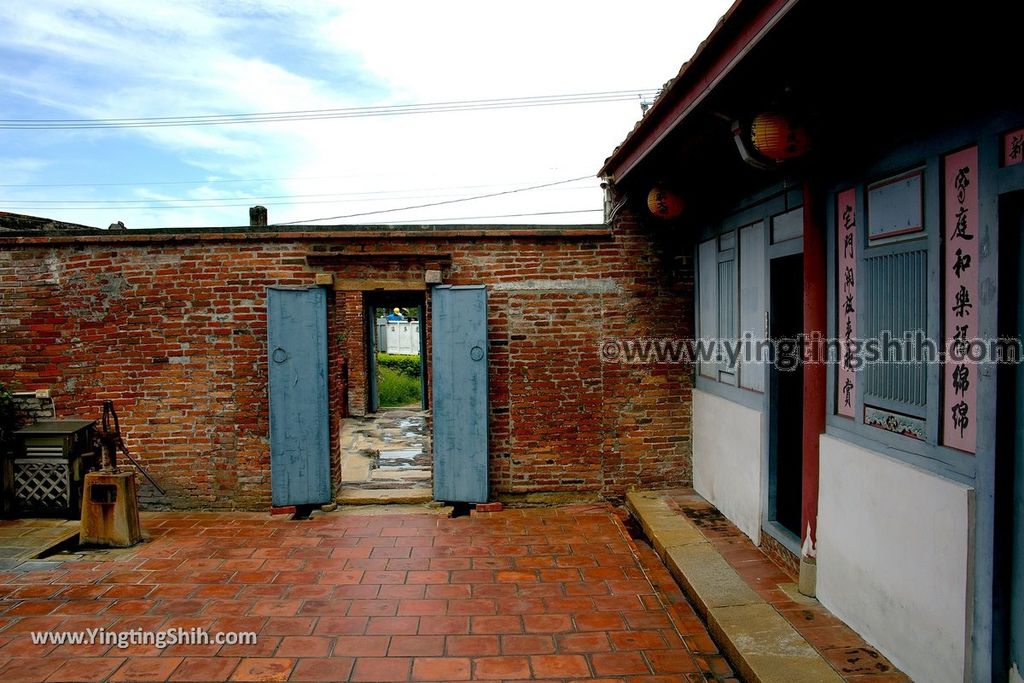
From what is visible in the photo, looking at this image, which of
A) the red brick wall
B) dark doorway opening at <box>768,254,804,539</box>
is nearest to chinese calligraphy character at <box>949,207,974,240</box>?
dark doorway opening at <box>768,254,804,539</box>

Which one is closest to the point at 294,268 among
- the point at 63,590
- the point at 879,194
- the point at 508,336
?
the point at 508,336

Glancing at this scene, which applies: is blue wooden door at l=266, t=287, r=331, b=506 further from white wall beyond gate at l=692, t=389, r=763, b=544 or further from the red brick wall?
white wall beyond gate at l=692, t=389, r=763, b=544

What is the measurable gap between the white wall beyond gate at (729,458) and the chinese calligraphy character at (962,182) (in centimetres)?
248

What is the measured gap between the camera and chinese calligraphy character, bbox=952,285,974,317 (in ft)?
9.41

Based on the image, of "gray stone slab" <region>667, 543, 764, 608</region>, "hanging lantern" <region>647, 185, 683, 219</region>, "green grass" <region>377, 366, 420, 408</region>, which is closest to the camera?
"gray stone slab" <region>667, 543, 764, 608</region>

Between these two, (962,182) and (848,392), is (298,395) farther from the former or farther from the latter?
(962,182)

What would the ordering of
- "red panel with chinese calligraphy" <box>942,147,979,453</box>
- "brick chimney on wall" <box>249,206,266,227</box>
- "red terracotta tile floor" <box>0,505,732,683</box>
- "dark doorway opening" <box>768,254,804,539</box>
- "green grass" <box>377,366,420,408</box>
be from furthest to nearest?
"green grass" <box>377,366,420,408</box> < "brick chimney on wall" <box>249,206,266,227</box> < "dark doorway opening" <box>768,254,804,539</box> < "red terracotta tile floor" <box>0,505,732,683</box> < "red panel with chinese calligraphy" <box>942,147,979,453</box>

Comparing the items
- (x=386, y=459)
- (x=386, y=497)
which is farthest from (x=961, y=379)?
(x=386, y=459)

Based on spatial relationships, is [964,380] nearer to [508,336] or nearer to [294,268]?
[508,336]

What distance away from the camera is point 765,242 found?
4949 millimetres

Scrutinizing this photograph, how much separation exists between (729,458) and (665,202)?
2.40 metres

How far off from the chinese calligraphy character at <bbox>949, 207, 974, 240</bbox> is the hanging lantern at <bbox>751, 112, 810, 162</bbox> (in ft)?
3.37

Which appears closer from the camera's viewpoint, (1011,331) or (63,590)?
(1011,331)

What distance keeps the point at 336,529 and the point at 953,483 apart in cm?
491
